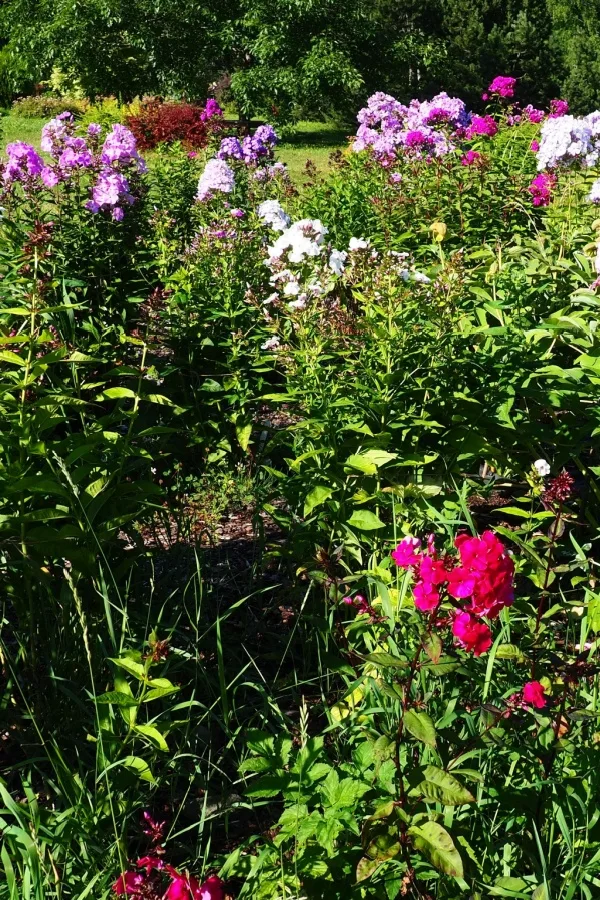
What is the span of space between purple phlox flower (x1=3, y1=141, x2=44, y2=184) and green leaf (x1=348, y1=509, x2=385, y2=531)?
217 centimetres

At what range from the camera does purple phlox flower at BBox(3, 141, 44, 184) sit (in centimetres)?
405

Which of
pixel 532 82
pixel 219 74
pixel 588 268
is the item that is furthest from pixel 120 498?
pixel 532 82

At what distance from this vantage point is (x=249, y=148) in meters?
6.26

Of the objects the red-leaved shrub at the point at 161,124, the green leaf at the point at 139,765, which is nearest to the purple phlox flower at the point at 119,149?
Answer: the green leaf at the point at 139,765

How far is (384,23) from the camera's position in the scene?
2167 centimetres

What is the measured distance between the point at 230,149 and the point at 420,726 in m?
5.11

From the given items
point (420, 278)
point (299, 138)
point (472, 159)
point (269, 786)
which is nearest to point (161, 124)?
point (299, 138)

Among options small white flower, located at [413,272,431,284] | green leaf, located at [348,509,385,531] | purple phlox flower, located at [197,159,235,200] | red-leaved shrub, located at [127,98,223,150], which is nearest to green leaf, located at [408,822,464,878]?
green leaf, located at [348,509,385,531]

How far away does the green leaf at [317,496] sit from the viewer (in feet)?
9.61

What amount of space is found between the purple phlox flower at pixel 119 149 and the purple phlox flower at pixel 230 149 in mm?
1746

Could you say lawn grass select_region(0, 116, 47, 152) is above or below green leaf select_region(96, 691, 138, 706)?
below

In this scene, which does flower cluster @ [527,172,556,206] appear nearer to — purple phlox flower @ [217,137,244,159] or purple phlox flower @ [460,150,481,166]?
purple phlox flower @ [460,150,481,166]

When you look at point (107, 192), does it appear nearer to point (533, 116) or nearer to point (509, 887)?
point (509, 887)

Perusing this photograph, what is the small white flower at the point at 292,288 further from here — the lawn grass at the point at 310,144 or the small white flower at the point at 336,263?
the lawn grass at the point at 310,144
